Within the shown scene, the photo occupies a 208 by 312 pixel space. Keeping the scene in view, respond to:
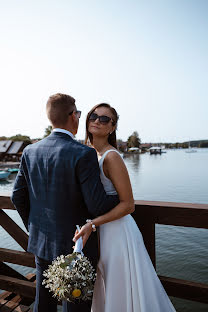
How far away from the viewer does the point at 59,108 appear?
190cm

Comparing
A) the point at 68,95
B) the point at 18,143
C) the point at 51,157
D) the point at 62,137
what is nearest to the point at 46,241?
the point at 51,157

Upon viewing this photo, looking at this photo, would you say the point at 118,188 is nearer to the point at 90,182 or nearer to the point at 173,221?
the point at 90,182

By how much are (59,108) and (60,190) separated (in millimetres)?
605

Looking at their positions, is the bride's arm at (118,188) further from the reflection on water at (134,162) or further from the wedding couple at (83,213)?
the reflection on water at (134,162)

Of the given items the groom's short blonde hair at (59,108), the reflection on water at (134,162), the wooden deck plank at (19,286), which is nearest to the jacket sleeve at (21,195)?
the groom's short blonde hair at (59,108)

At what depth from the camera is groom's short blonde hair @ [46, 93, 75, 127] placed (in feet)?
6.21

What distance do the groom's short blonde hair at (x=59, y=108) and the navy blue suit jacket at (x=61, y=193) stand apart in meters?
0.11

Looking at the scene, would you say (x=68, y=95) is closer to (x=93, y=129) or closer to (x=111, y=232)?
(x=93, y=129)

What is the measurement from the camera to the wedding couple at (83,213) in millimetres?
1760

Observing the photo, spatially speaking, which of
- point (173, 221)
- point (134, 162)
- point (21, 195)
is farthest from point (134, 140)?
point (21, 195)

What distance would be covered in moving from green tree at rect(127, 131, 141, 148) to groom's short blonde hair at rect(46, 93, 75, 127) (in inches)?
6416

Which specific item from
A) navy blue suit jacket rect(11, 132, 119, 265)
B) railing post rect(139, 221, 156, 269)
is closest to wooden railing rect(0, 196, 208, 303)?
railing post rect(139, 221, 156, 269)

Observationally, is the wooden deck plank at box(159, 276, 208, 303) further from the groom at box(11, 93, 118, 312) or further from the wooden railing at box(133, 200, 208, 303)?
the groom at box(11, 93, 118, 312)

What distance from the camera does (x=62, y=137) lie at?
1.87 m
